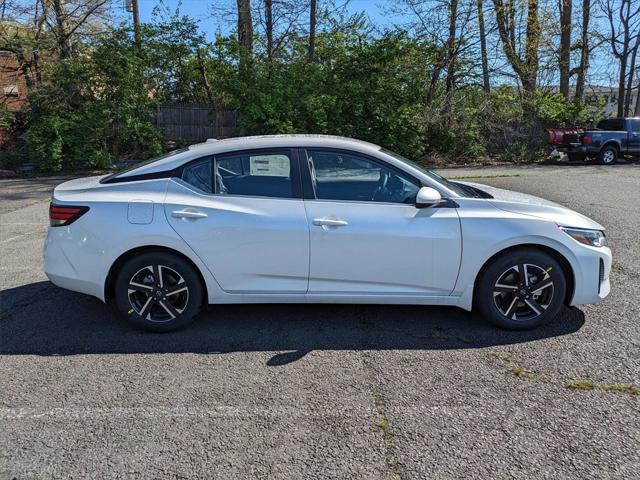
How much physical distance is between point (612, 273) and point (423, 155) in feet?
43.4

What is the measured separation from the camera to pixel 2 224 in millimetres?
8648

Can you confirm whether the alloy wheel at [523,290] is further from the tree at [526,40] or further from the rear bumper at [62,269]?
the tree at [526,40]

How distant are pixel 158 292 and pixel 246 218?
939mm

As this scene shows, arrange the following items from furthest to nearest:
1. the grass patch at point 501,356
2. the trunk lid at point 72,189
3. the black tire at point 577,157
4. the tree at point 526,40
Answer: the tree at point 526,40 < the black tire at point 577,157 < the trunk lid at point 72,189 < the grass patch at point 501,356

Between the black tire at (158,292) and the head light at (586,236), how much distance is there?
302 centimetres

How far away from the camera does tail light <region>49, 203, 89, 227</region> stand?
4.05 metres

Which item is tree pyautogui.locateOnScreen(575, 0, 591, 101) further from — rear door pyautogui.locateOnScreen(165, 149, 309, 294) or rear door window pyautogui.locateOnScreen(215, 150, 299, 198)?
rear door pyautogui.locateOnScreen(165, 149, 309, 294)

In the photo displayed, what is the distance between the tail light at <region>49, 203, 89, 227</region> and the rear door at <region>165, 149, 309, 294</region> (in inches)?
28.1

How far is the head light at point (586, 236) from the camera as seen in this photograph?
4051 mm

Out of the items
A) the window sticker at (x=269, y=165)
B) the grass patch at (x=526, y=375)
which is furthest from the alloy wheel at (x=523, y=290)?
the window sticker at (x=269, y=165)

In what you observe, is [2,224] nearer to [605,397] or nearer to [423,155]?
[605,397]

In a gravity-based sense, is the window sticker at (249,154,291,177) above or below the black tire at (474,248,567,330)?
above

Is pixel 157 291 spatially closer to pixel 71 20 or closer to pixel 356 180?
pixel 356 180

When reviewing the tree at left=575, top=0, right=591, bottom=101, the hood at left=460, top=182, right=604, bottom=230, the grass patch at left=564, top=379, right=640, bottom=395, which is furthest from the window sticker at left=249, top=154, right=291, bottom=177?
the tree at left=575, top=0, right=591, bottom=101
